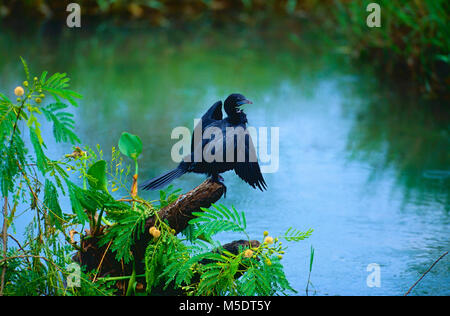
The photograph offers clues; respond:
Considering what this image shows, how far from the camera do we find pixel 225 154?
2.15 m

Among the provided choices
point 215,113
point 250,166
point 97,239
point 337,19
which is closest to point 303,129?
point 215,113

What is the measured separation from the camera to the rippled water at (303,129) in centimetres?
259

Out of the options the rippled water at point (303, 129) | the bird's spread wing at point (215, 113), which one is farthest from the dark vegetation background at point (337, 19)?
the bird's spread wing at point (215, 113)

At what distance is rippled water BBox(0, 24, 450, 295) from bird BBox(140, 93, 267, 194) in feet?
1.48

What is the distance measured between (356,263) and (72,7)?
567 centimetres

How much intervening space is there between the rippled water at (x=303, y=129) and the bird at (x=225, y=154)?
0.45m

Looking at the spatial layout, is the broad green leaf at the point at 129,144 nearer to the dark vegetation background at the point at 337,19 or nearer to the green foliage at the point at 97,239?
the green foliage at the point at 97,239

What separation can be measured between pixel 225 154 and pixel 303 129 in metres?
2.03

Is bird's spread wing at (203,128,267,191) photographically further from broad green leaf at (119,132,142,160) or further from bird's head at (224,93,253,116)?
broad green leaf at (119,132,142,160)

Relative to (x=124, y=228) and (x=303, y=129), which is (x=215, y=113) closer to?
(x=124, y=228)

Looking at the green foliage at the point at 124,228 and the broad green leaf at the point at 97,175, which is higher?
the broad green leaf at the point at 97,175

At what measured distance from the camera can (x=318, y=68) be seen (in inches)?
222

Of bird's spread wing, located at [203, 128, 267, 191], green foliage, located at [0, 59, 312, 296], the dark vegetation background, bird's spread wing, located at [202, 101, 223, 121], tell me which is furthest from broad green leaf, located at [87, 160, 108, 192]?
the dark vegetation background
